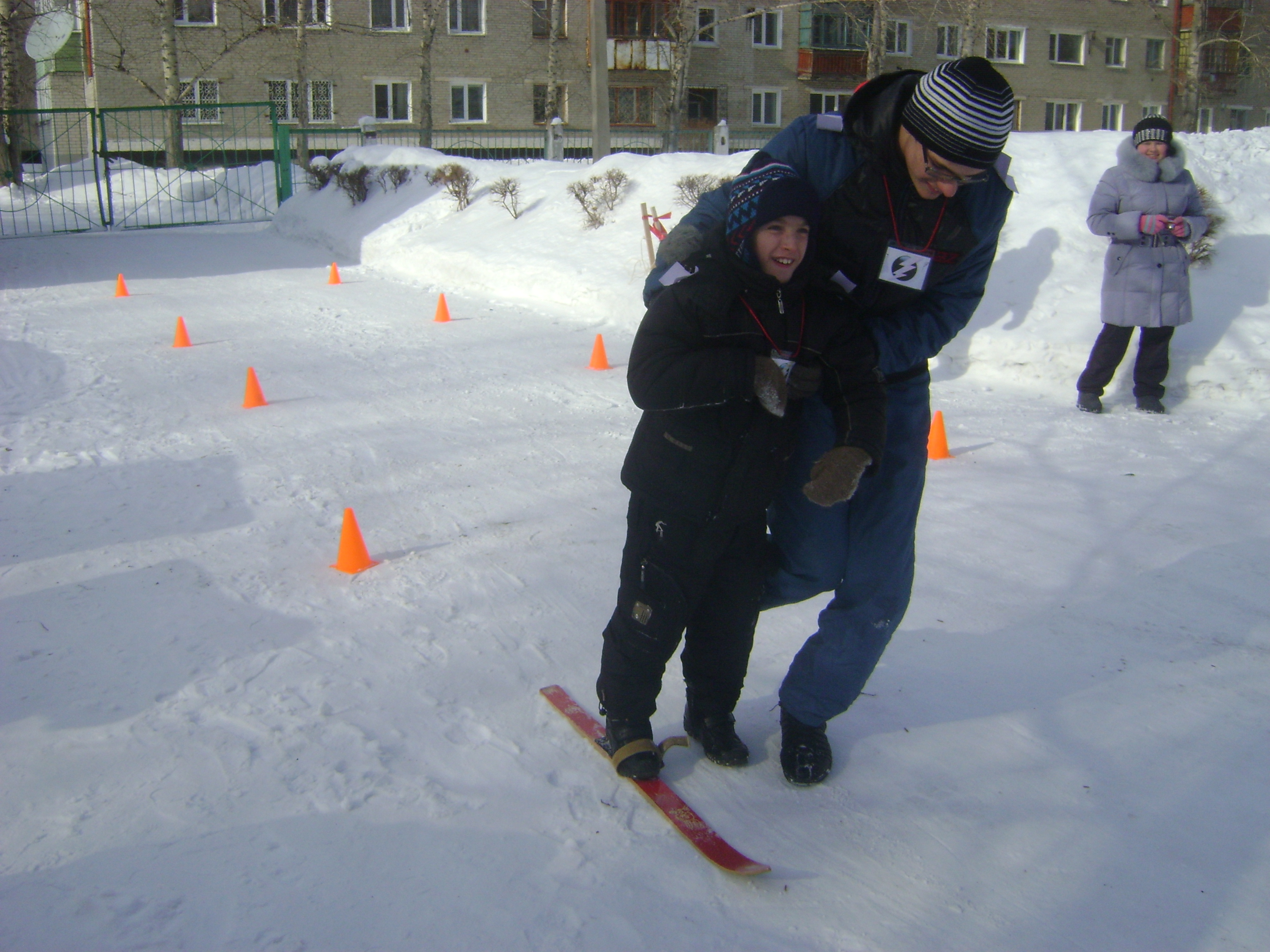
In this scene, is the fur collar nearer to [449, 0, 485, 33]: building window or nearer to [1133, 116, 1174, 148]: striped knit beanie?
[1133, 116, 1174, 148]: striped knit beanie

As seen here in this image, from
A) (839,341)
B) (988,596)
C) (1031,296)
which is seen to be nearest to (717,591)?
(839,341)

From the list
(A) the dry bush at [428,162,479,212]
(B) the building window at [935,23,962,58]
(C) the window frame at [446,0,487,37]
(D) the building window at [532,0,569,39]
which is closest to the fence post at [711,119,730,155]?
(A) the dry bush at [428,162,479,212]

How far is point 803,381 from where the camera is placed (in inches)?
94.9

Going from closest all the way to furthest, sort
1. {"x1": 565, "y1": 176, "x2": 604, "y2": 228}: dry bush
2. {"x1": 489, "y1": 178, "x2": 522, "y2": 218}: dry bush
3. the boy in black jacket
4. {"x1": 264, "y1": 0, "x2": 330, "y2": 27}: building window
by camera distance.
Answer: the boy in black jacket → {"x1": 565, "y1": 176, "x2": 604, "y2": 228}: dry bush → {"x1": 489, "y1": 178, "x2": 522, "y2": 218}: dry bush → {"x1": 264, "y1": 0, "x2": 330, "y2": 27}: building window

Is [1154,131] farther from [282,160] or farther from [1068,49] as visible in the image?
[1068,49]

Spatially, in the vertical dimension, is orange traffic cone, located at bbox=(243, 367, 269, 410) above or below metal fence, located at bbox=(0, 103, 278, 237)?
below

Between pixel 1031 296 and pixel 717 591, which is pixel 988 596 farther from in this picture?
pixel 1031 296

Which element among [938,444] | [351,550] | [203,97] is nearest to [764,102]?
[203,97]

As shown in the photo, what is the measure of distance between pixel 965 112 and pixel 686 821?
1.86 m

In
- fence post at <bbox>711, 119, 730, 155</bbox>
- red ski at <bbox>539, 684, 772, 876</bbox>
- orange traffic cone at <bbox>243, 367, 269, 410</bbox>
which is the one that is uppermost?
fence post at <bbox>711, 119, 730, 155</bbox>

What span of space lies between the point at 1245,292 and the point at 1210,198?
1307 millimetres

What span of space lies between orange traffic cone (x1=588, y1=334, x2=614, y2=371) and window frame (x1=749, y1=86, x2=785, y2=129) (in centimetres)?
3122

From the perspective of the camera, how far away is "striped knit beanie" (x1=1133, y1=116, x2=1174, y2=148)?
20.6 feet

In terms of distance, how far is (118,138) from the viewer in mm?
29516
